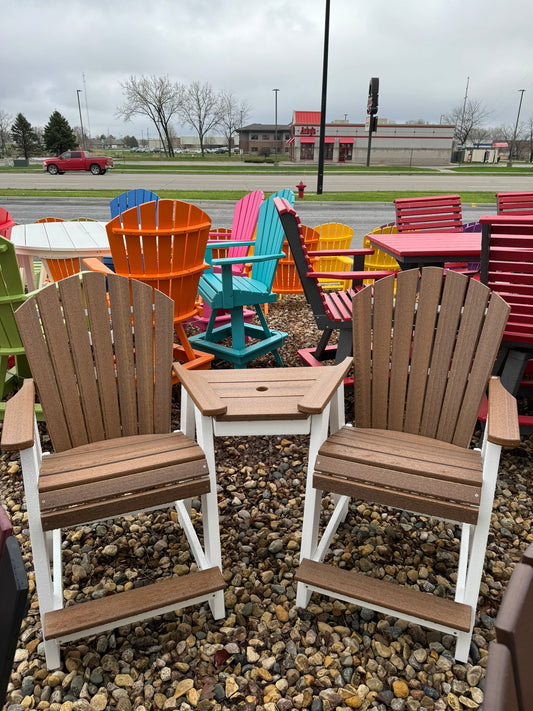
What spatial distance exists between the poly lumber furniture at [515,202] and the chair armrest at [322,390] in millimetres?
3696

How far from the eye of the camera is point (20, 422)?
1.73 meters

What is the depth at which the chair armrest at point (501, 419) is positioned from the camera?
5.36ft

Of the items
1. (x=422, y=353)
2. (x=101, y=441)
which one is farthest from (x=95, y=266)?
(x=422, y=353)

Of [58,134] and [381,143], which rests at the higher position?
[58,134]

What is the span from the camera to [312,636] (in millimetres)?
1899

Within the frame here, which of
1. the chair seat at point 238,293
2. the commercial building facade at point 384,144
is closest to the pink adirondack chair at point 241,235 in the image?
the chair seat at point 238,293

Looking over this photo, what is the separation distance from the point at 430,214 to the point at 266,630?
469 centimetres

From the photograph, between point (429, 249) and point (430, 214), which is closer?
point (429, 249)

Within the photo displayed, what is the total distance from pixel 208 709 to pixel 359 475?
0.91 m

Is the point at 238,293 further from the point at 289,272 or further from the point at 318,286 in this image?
the point at 289,272

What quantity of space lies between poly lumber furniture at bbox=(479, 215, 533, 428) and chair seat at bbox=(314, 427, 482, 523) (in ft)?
3.40

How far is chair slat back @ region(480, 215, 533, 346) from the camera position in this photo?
2736 millimetres

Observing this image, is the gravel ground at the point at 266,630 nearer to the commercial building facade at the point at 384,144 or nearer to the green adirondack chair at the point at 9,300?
the green adirondack chair at the point at 9,300

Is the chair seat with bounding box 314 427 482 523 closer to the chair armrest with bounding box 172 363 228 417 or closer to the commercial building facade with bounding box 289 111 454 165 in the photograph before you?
the chair armrest with bounding box 172 363 228 417
